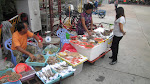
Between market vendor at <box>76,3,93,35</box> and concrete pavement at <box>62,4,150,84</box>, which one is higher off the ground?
market vendor at <box>76,3,93,35</box>

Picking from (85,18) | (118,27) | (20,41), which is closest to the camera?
(20,41)

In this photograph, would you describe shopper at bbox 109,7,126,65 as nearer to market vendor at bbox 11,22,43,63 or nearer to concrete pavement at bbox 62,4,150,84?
concrete pavement at bbox 62,4,150,84

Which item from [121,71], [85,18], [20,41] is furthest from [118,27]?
[20,41]

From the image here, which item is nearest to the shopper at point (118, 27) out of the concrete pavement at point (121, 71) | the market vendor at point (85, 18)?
the concrete pavement at point (121, 71)

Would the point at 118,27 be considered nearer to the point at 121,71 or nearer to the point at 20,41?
the point at 121,71

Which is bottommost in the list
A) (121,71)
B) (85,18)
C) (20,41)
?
(121,71)

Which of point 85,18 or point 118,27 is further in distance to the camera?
point 85,18

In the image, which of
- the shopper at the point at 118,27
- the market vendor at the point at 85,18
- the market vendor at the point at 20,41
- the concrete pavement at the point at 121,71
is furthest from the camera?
the market vendor at the point at 85,18

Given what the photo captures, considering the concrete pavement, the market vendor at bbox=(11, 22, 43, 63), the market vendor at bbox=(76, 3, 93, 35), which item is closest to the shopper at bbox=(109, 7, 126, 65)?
the concrete pavement

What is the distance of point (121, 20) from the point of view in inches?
130

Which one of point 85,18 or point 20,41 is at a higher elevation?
point 85,18

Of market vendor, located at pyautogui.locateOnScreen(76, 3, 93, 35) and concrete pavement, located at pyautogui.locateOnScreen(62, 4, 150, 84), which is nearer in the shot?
concrete pavement, located at pyautogui.locateOnScreen(62, 4, 150, 84)

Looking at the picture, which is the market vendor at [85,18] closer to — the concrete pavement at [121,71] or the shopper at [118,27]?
the shopper at [118,27]

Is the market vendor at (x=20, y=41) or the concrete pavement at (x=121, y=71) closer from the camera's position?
the market vendor at (x=20, y=41)
